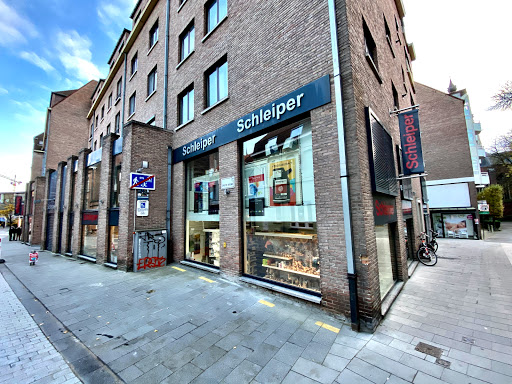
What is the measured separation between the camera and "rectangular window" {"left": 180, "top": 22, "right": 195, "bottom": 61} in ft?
33.1

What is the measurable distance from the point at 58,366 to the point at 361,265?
5.28 meters

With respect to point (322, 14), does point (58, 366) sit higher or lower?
lower

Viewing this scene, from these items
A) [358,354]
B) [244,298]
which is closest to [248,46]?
[244,298]

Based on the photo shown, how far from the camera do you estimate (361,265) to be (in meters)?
4.31

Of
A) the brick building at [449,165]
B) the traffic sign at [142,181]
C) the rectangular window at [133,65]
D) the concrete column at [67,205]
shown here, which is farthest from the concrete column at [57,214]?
the brick building at [449,165]

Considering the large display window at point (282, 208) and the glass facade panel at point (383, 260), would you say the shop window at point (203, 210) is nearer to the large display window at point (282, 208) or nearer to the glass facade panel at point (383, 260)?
the large display window at point (282, 208)

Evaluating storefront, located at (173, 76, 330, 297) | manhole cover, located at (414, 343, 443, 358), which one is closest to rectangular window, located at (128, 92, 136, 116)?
storefront, located at (173, 76, 330, 297)

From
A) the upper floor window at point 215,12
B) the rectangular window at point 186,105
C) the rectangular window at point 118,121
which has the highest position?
the upper floor window at point 215,12

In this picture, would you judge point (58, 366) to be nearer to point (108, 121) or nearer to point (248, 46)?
point (248, 46)

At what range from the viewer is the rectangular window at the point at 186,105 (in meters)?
9.70

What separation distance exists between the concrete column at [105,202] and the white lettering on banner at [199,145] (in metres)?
4.08

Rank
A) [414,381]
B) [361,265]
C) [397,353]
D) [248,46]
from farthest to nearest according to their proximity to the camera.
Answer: [248,46] → [361,265] → [397,353] → [414,381]

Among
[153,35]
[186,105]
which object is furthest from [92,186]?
[153,35]

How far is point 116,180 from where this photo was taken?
405 inches
